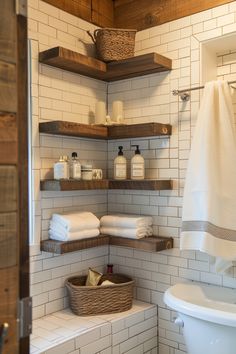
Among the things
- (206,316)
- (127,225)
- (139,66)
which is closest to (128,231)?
(127,225)

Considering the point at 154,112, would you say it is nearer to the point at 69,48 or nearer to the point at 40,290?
the point at 69,48

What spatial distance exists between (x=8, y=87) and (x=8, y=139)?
0.41ft

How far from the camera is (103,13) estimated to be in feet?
7.97

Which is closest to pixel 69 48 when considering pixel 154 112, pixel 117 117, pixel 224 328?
pixel 117 117

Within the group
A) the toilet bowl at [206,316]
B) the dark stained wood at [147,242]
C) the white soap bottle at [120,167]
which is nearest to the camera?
the toilet bowl at [206,316]

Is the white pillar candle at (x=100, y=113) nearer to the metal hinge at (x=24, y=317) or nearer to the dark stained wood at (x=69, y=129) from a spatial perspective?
the dark stained wood at (x=69, y=129)

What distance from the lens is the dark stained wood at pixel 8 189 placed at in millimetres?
863

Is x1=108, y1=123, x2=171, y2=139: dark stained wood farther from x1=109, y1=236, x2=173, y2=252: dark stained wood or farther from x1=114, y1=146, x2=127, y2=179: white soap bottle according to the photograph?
x1=109, y1=236, x2=173, y2=252: dark stained wood

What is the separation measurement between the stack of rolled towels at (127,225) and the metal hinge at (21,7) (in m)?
1.45

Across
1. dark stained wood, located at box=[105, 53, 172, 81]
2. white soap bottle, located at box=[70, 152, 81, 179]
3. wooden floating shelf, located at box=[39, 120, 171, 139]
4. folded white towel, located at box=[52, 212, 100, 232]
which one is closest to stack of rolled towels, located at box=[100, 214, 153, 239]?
folded white towel, located at box=[52, 212, 100, 232]

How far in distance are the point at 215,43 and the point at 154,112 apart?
1.75ft

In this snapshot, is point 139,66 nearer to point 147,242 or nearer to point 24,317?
point 147,242

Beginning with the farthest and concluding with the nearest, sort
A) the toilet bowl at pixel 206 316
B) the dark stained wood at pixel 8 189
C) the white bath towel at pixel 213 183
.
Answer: the white bath towel at pixel 213 183 → the toilet bowl at pixel 206 316 → the dark stained wood at pixel 8 189

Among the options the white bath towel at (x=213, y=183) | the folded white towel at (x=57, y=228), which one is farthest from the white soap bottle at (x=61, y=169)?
the white bath towel at (x=213, y=183)
